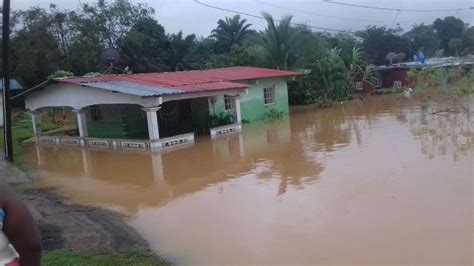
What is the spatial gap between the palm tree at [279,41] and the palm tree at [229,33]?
73.0 ft

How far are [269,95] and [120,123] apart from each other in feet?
26.7

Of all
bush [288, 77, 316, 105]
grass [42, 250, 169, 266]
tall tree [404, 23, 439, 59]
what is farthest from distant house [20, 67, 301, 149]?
tall tree [404, 23, 439, 59]

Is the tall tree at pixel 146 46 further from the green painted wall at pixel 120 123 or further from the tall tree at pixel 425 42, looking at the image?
the tall tree at pixel 425 42

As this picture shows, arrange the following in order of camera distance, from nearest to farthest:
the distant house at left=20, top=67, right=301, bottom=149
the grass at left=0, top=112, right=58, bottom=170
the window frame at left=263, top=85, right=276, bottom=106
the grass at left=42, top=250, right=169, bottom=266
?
the grass at left=42, top=250, right=169, bottom=266, the distant house at left=20, top=67, right=301, bottom=149, the grass at left=0, top=112, right=58, bottom=170, the window frame at left=263, top=85, right=276, bottom=106

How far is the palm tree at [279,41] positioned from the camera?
27.8 m

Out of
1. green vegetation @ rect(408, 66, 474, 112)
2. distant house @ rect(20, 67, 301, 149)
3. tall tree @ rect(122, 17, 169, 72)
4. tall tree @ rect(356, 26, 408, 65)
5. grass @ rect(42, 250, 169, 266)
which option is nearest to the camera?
grass @ rect(42, 250, 169, 266)

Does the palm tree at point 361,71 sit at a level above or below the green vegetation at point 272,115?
above

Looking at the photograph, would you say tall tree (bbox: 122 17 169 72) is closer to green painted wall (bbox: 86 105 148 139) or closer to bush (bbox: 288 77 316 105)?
bush (bbox: 288 77 316 105)

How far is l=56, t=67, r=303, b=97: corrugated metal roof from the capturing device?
16.1 m

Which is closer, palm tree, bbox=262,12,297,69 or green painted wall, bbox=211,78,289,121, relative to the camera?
green painted wall, bbox=211,78,289,121

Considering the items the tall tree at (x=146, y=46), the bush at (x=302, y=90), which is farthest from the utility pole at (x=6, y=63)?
the tall tree at (x=146, y=46)

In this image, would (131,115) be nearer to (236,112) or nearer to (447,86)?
(236,112)

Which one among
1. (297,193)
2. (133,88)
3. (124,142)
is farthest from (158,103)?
(297,193)

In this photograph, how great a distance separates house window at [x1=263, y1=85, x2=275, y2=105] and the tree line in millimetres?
4448
